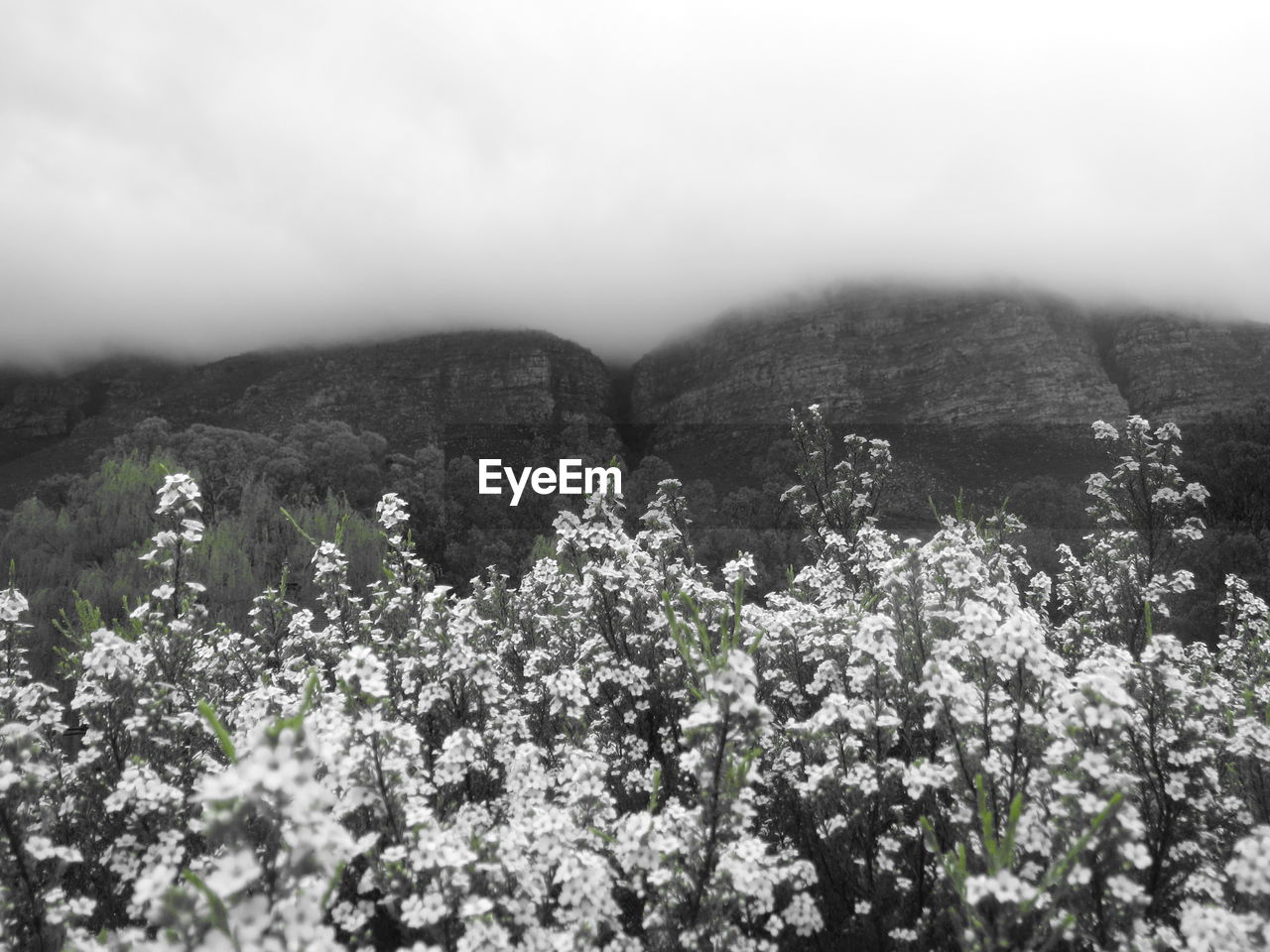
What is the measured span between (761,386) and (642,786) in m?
92.0

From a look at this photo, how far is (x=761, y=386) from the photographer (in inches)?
3691

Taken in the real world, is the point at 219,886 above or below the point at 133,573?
above

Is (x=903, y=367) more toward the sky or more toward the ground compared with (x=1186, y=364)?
more toward the sky

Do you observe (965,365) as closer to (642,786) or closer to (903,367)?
(903,367)

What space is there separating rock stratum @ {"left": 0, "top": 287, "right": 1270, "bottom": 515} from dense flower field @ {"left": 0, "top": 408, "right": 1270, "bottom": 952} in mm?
54208

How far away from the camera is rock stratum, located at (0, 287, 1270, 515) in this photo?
212 ft

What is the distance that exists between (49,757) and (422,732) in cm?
264

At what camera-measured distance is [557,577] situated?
368 inches

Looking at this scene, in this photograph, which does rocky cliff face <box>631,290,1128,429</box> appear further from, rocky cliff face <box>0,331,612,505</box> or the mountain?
rocky cliff face <box>0,331,612,505</box>

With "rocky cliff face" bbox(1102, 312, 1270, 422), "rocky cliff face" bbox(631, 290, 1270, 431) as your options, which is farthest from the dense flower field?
"rocky cliff face" bbox(1102, 312, 1270, 422)

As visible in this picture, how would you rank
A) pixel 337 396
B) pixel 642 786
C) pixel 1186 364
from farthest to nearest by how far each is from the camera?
pixel 337 396, pixel 1186 364, pixel 642 786

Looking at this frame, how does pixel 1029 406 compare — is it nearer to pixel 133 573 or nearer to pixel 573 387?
pixel 573 387

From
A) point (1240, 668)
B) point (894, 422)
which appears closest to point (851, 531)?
point (1240, 668)

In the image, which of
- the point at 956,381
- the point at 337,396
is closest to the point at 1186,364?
the point at 956,381
